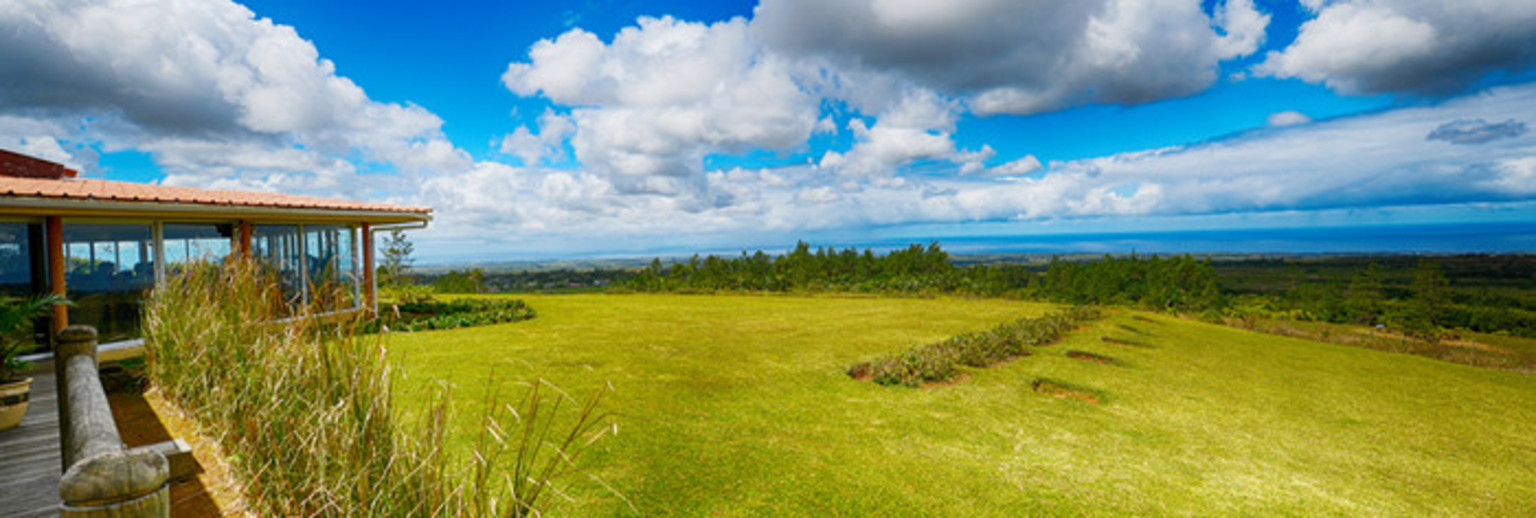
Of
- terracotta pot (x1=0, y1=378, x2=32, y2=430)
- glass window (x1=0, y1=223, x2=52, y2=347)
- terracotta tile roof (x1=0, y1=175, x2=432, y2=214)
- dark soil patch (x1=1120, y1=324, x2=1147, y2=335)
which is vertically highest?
terracotta tile roof (x1=0, y1=175, x2=432, y2=214)

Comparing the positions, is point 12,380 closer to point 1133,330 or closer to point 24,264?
point 24,264

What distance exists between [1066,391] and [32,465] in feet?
26.5

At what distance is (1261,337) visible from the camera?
34.3ft

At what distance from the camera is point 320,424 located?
6.88 ft

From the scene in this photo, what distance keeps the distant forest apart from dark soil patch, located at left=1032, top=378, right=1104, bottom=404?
9.21m

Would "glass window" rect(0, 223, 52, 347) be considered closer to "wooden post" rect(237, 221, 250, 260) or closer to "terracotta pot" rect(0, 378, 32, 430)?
"wooden post" rect(237, 221, 250, 260)

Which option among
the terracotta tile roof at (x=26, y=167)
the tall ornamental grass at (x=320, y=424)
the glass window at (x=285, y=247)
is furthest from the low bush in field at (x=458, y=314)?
the terracotta tile roof at (x=26, y=167)

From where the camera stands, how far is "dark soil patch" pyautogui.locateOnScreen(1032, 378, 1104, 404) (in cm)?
581

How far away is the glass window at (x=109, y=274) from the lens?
6926 millimetres

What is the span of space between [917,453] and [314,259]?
11080 mm

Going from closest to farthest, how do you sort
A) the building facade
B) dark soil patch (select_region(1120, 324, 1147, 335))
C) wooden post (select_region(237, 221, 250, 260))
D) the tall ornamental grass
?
1. the tall ornamental grass
2. the building facade
3. wooden post (select_region(237, 221, 250, 260))
4. dark soil patch (select_region(1120, 324, 1147, 335))

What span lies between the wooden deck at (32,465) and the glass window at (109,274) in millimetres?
3753

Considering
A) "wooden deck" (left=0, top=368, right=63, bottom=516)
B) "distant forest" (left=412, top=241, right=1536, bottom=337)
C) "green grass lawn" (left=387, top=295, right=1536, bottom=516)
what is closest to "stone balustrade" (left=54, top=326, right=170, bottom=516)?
"green grass lawn" (left=387, top=295, right=1536, bottom=516)

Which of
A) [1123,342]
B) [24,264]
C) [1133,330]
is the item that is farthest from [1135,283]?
[24,264]
